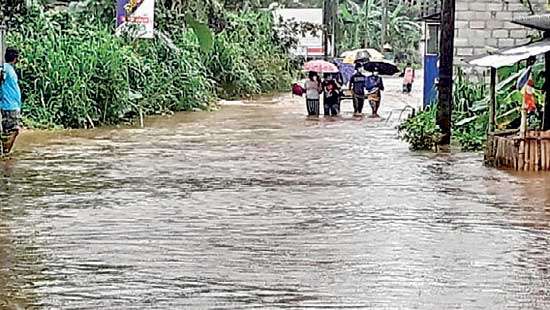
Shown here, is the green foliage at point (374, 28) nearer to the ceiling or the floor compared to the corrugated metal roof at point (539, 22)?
nearer to the floor

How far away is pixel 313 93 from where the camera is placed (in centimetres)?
2870

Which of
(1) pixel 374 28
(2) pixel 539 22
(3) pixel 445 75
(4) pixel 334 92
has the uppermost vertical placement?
(2) pixel 539 22

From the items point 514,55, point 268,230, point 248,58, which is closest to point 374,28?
point 248,58

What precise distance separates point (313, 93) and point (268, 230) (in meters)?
18.6

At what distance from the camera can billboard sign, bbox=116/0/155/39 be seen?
88.3 feet

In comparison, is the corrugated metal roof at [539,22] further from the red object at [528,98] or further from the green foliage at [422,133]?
the green foliage at [422,133]

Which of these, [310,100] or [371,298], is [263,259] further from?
[310,100]

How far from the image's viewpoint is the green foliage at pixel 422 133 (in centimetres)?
1861

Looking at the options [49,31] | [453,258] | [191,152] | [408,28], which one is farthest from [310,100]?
[408,28]

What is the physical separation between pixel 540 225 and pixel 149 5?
57.7 ft

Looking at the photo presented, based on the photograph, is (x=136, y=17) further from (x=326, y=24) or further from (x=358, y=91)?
(x=326, y=24)

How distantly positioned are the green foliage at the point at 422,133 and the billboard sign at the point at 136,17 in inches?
361

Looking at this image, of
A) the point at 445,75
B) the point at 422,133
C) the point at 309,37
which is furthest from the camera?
the point at 309,37

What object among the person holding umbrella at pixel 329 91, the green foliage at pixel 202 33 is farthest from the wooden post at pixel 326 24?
the person holding umbrella at pixel 329 91
